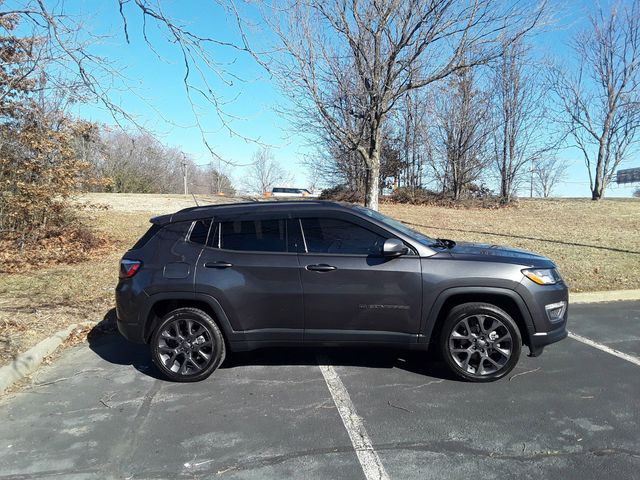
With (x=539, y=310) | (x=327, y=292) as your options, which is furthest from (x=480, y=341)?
(x=327, y=292)

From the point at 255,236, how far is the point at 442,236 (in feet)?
31.0

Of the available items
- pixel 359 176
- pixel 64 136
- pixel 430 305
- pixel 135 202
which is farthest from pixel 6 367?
pixel 359 176

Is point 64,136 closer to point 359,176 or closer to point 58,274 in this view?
point 58,274

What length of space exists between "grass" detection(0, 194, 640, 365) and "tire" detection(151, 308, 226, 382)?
1647 mm

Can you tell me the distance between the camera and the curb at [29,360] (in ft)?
14.6

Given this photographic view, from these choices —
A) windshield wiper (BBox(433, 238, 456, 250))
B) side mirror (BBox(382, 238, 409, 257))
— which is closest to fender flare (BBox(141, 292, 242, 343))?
side mirror (BBox(382, 238, 409, 257))

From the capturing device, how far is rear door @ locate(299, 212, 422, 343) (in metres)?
4.28

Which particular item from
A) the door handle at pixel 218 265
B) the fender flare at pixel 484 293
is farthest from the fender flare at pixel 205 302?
the fender flare at pixel 484 293

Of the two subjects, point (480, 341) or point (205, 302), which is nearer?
point (480, 341)

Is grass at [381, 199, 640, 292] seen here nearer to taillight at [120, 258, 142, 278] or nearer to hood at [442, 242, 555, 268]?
hood at [442, 242, 555, 268]

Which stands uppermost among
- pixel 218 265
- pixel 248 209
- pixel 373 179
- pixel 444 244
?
pixel 373 179

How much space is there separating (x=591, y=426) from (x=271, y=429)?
2356 millimetres

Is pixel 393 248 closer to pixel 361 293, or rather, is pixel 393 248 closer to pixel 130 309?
pixel 361 293

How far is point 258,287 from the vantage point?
14.5ft
